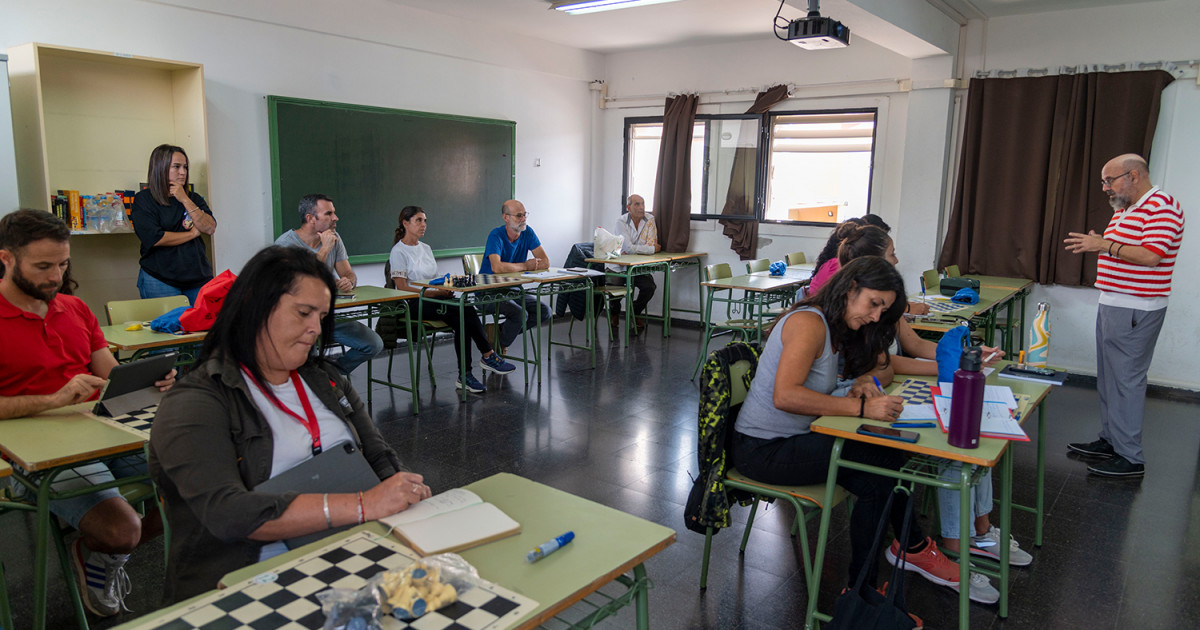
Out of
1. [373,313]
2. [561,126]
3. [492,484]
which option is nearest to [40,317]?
[492,484]

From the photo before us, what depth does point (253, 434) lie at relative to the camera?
1525 mm

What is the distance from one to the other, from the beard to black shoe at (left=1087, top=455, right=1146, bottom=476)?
4.43 m

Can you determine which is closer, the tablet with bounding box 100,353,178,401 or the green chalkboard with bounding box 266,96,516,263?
the tablet with bounding box 100,353,178,401

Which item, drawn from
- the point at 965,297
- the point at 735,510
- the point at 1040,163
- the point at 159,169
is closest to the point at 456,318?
the point at 159,169

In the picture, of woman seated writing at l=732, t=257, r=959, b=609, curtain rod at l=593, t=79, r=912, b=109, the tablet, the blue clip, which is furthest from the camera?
curtain rod at l=593, t=79, r=912, b=109

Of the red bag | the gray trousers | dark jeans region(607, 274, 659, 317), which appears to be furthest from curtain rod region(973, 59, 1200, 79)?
the red bag

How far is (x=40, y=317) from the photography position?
7.45ft

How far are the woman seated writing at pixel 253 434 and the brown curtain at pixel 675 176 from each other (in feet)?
20.5

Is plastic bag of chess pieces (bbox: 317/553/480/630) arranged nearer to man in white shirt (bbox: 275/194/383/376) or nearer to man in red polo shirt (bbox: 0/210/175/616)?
man in red polo shirt (bbox: 0/210/175/616)

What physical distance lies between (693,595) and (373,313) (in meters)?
2.64

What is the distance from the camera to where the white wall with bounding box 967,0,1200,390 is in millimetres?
5238

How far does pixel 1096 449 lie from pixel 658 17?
14.5ft

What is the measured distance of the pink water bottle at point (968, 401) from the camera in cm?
194

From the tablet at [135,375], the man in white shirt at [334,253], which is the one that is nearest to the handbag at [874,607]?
the tablet at [135,375]
